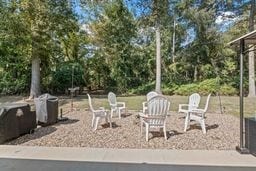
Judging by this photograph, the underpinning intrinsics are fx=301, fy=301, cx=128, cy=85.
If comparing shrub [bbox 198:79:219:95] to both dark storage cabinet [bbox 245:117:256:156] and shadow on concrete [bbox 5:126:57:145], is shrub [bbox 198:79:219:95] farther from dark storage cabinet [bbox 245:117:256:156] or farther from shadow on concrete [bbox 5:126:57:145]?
dark storage cabinet [bbox 245:117:256:156]

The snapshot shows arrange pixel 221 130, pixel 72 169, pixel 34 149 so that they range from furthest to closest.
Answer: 1. pixel 221 130
2. pixel 34 149
3. pixel 72 169

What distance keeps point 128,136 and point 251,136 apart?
2592 millimetres

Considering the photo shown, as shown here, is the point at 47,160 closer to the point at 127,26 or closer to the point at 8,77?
the point at 8,77

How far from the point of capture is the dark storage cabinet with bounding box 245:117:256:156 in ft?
16.6

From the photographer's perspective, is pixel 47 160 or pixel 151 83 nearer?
pixel 47 160

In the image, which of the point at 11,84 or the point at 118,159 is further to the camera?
the point at 11,84

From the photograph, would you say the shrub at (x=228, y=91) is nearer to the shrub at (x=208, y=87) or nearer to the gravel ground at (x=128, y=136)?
the shrub at (x=208, y=87)

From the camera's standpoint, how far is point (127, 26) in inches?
810

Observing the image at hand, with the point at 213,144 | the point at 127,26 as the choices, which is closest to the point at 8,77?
the point at 127,26

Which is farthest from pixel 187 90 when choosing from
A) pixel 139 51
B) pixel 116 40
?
pixel 116 40

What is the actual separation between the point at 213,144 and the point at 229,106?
22.9 ft

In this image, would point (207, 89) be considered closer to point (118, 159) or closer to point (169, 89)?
point (169, 89)

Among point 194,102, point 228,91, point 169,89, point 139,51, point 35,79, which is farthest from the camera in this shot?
point 139,51

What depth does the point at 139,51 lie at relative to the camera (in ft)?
68.5
